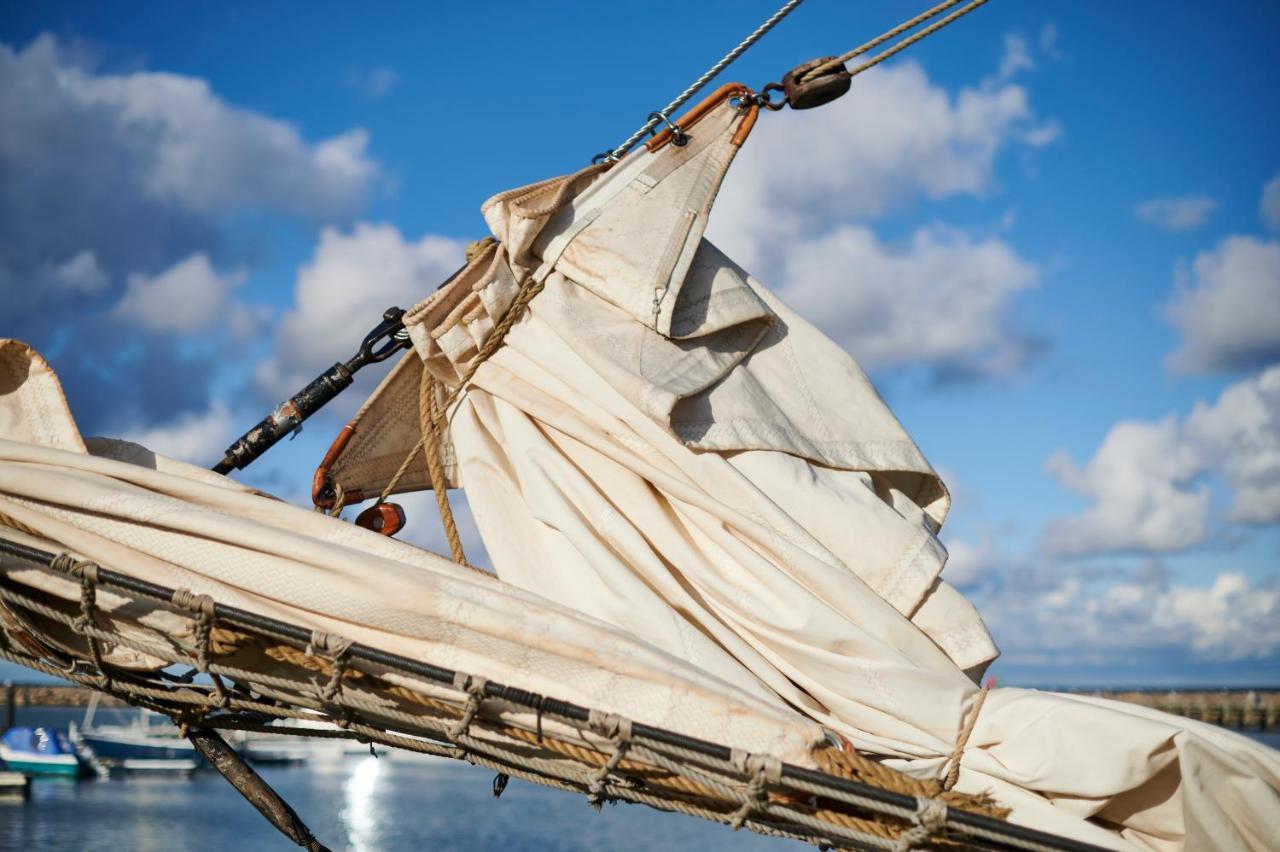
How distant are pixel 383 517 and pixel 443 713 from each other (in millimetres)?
1547

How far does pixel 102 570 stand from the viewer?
9.54 feet

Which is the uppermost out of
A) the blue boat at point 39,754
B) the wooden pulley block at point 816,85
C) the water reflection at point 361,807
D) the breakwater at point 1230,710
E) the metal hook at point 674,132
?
the breakwater at point 1230,710

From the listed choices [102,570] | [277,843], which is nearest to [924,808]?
[102,570]

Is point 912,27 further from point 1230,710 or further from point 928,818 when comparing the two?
point 1230,710

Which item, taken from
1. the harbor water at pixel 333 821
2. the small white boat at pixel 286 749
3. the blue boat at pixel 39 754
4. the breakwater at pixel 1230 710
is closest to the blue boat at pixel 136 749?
the harbor water at pixel 333 821

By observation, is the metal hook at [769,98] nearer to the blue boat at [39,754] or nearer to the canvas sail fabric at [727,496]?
the canvas sail fabric at [727,496]

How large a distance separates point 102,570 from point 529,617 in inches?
40.0

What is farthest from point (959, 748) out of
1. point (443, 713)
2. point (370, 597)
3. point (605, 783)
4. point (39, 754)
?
point (39, 754)

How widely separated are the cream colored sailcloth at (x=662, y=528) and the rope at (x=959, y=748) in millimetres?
16

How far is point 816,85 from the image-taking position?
4.30m

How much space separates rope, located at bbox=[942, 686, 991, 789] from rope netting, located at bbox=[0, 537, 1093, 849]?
119 millimetres

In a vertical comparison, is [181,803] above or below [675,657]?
below

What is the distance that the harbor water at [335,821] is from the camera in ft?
103

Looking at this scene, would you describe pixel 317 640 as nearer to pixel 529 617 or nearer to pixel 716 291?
pixel 529 617
